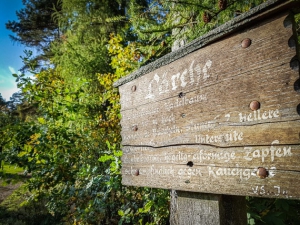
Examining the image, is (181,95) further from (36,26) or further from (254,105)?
(36,26)

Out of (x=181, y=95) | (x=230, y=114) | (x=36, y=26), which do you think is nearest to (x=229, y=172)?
(x=230, y=114)

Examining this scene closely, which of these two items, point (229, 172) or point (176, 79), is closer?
point (229, 172)

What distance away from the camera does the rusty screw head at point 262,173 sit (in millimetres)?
768

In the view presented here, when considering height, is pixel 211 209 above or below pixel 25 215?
above

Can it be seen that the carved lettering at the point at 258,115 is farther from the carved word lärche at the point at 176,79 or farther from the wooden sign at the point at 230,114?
the carved word lärche at the point at 176,79

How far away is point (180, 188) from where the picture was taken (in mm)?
1062

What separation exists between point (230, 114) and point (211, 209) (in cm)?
48

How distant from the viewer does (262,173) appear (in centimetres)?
77

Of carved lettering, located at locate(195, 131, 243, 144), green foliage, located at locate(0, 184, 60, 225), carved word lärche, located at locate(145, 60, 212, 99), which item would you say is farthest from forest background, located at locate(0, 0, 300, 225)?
carved lettering, located at locate(195, 131, 243, 144)

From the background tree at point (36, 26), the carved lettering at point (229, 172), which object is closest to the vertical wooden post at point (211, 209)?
the carved lettering at point (229, 172)

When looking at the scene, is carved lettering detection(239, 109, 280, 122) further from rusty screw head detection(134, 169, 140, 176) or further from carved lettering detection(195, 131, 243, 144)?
rusty screw head detection(134, 169, 140, 176)

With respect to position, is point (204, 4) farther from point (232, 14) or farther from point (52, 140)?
point (52, 140)

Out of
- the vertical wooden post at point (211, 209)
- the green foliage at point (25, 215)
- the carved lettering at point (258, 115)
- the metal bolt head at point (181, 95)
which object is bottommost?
the green foliage at point (25, 215)

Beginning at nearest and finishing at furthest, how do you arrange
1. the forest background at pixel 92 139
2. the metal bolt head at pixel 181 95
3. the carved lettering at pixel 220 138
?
the carved lettering at pixel 220 138
the metal bolt head at pixel 181 95
the forest background at pixel 92 139
